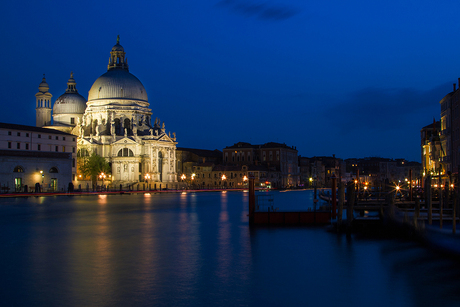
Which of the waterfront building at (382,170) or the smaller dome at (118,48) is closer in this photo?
the smaller dome at (118,48)

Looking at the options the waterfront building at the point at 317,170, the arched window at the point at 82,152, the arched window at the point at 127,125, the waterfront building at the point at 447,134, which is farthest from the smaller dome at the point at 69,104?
the waterfront building at the point at 447,134

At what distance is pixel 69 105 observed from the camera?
9506 centimetres

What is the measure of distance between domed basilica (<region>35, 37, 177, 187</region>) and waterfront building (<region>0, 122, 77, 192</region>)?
18555 mm

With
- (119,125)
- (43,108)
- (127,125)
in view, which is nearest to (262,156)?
(127,125)

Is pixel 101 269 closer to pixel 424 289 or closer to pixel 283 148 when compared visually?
pixel 424 289

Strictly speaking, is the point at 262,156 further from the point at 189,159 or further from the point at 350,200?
the point at 350,200

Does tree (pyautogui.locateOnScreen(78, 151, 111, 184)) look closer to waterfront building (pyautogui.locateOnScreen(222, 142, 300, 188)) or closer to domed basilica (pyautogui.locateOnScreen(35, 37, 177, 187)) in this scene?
domed basilica (pyautogui.locateOnScreen(35, 37, 177, 187))

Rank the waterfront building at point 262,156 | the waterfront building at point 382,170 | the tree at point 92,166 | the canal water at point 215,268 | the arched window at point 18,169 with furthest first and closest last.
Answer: the waterfront building at point 382,170 < the waterfront building at point 262,156 < the tree at point 92,166 < the arched window at point 18,169 < the canal water at point 215,268

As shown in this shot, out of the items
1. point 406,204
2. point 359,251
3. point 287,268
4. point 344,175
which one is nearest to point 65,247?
point 287,268

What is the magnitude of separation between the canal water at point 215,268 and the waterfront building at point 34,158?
32913mm

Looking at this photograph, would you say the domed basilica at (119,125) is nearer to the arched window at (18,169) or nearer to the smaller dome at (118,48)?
the smaller dome at (118,48)

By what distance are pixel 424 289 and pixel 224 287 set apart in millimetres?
4636

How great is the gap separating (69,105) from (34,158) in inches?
1509

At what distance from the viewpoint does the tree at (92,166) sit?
249ft
